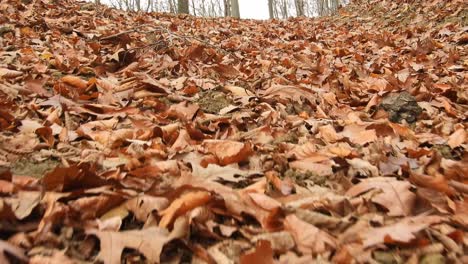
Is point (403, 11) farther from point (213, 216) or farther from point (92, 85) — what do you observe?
point (213, 216)

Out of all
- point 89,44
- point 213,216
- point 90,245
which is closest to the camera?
point 90,245

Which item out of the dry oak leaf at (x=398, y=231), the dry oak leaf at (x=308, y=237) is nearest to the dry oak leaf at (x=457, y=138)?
the dry oak leaf at (x=398, y=231)

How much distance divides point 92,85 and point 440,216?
7.70 ft

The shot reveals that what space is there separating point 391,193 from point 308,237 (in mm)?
455

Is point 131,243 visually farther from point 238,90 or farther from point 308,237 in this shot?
point 238,90

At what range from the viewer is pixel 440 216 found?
1.47 m

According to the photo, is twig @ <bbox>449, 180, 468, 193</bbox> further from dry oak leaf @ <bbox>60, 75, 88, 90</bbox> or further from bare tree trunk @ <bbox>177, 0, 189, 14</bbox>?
bare tree trunk @ <bbox>177, 0, 189, 14</bbox>

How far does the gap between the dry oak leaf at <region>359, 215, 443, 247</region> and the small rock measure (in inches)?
56.3

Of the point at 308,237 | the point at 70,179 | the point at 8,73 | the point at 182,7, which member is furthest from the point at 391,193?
the point at 182,7

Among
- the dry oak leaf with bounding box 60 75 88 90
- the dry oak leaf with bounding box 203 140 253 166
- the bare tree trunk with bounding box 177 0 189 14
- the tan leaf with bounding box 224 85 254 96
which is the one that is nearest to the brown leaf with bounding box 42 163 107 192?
the dry oak leaf with bounding box 203 140 253 166

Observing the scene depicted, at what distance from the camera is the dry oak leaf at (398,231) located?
1.32 m

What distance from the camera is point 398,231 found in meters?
1.36

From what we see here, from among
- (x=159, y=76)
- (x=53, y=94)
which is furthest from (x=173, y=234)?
(x=159, y=76)

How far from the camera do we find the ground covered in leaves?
51.9 inches
